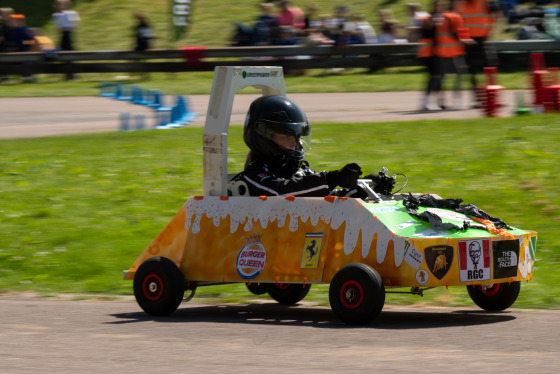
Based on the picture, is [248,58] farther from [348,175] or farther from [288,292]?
[348,175]

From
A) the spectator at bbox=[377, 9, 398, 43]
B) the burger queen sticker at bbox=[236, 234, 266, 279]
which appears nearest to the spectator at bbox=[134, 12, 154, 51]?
the spectator at bbox=[377, 9, 398, 43]

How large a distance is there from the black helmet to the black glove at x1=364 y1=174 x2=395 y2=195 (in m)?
0.61

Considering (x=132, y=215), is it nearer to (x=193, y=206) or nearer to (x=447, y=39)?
(x=193, y=206)

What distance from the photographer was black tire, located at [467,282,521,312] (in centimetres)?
804

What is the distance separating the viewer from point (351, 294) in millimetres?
7383

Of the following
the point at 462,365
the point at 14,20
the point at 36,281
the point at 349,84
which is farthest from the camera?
the point at 14,20

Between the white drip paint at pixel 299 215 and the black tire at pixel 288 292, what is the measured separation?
41.5 inches

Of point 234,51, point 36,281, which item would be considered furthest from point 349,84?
point 36,281

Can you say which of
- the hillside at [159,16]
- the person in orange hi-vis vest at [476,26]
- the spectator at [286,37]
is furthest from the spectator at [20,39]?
the person in orange hi-vis vest at [476,26]

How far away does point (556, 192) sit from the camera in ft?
40.0

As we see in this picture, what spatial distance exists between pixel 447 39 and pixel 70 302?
12885 mm

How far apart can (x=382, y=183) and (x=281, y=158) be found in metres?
0.85

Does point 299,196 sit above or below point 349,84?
above

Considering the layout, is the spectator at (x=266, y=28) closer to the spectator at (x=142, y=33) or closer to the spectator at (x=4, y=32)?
the spectator at (x=142, y=33)
